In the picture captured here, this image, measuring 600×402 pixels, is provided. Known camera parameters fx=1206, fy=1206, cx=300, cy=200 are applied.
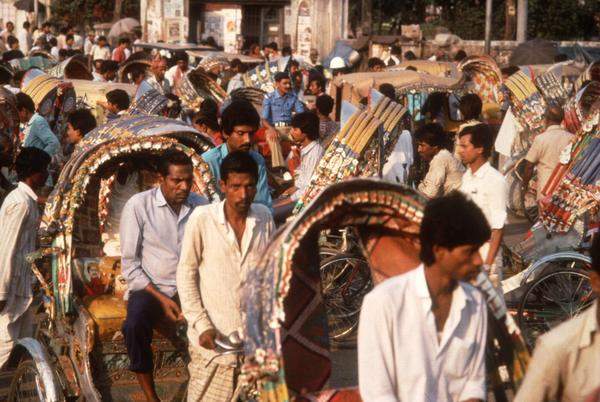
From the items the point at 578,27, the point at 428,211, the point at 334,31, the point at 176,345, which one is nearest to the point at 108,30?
the point at 334,31

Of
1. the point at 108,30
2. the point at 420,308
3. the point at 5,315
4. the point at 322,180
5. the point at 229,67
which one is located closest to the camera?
the point at 420,308

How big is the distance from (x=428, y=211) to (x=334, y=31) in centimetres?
3369

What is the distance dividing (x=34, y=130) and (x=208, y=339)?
7228 millimetres

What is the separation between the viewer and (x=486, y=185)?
751 centimetres

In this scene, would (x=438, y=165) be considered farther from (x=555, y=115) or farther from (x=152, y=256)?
(x=152, y=256)

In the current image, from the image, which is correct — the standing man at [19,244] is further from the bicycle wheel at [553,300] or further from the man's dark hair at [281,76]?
the man's dark hair at [281,76]

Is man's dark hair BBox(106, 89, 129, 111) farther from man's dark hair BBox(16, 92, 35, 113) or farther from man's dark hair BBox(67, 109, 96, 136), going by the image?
man's dark hair BBox(67, 109, 96, 136)

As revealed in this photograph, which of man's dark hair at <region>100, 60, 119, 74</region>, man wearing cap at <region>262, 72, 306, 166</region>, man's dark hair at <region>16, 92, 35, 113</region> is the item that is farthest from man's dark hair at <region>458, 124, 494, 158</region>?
man's dark hair at <region>100, 60, 119, 74</region>

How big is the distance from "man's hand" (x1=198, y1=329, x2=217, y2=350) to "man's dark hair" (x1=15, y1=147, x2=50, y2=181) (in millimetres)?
2241

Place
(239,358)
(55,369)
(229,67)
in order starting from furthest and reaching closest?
(229,67) → (55,369) → (239,358)

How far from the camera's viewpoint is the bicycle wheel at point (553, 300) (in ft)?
28.8

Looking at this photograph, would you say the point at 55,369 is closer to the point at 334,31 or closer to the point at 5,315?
the point at 5,315

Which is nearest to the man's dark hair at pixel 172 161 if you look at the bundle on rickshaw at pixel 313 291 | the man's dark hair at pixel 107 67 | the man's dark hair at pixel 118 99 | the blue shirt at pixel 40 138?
the bundle on rickshaw at pixel 313 291

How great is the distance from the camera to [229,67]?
74.5ft
